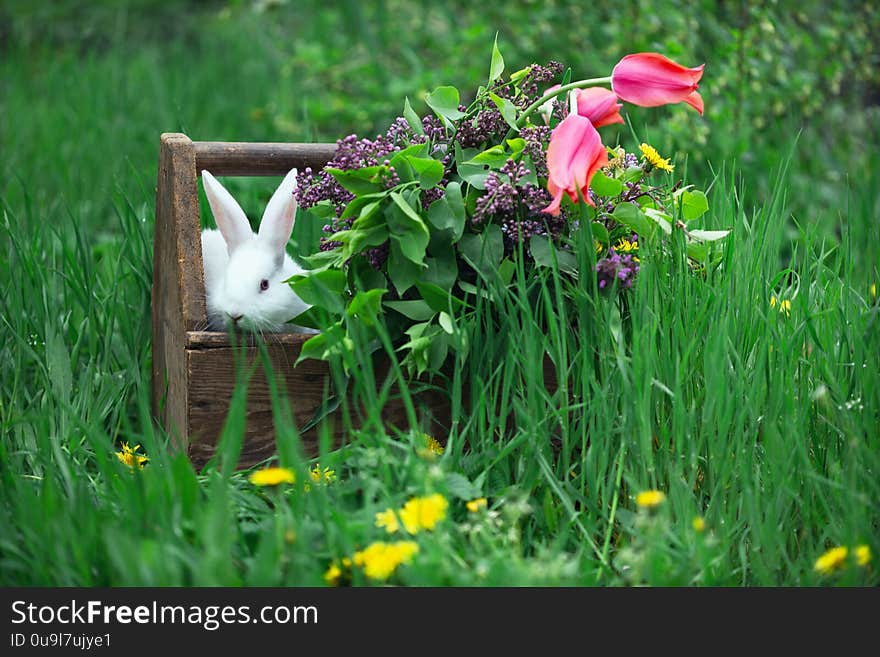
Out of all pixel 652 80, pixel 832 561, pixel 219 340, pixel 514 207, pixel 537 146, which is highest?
pixel 652 80

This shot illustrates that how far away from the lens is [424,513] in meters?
1.42

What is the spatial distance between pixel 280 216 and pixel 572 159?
71 cm

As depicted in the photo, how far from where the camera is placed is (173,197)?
202 cm

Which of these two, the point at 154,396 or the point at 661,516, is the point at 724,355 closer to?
the point at 661,516

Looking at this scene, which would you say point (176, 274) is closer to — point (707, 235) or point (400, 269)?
point (400, 269)

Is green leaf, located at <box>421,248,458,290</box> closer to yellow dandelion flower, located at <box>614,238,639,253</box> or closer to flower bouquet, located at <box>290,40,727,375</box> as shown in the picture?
flower bouquet, located at <box>290,40,727,375</box>

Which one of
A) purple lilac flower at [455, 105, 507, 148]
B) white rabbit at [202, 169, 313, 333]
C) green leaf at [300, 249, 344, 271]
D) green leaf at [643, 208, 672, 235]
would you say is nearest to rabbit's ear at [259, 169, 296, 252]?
white rabbit at [202, 169, 313, 333]

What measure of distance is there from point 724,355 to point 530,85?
2.05ft

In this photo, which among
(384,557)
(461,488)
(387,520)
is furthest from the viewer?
(461,488)

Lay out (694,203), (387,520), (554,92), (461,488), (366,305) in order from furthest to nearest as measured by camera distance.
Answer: (694,203)
(554,92)
(366,305)
(461,488)
(387,520)

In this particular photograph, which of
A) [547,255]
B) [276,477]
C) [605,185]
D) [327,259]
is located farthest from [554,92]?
[276,477]

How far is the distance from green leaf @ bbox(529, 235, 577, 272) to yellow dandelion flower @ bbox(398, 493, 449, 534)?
0.51 meters
